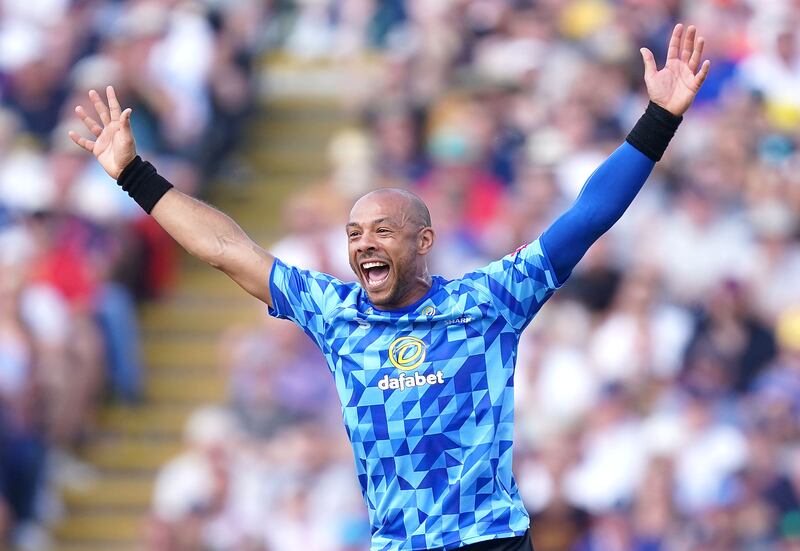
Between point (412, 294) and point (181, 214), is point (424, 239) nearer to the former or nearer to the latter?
point (412, 294)

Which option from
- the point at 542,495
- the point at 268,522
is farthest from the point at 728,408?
the point at 268,522

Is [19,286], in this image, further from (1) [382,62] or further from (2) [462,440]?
(2) [462,440]

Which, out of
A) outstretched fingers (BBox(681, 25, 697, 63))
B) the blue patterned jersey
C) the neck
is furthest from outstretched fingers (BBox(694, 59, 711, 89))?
the neck

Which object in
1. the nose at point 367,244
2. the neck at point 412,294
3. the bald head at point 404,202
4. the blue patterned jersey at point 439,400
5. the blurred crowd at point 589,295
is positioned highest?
the blurred crowd at point 589,295

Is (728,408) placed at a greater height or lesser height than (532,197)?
lesser

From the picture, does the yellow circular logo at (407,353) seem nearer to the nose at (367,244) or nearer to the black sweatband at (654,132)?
the nose at (367,244)

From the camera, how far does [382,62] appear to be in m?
13.4

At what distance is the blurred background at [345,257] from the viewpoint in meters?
9.68

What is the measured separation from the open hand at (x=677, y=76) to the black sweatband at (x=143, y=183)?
5.51ft

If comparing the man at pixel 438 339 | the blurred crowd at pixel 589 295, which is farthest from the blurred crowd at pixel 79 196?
the man at pixel 438 339

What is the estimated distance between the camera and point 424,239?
5438mm

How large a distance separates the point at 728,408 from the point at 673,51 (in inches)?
177

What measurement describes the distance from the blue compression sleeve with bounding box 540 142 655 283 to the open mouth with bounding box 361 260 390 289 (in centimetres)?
51

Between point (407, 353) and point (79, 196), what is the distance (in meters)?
7.59
